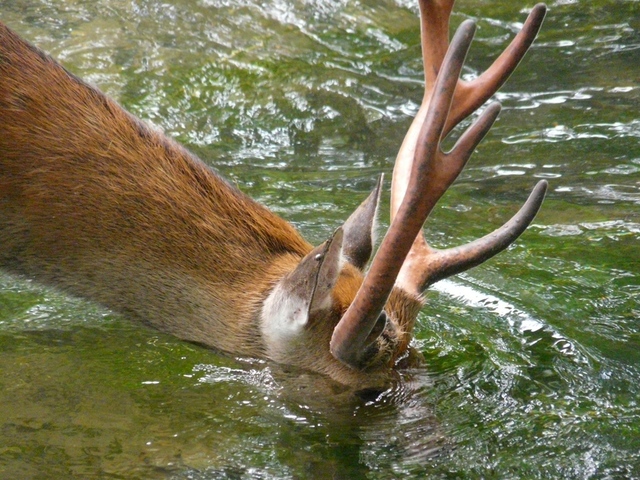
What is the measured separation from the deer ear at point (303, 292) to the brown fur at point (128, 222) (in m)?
0.12

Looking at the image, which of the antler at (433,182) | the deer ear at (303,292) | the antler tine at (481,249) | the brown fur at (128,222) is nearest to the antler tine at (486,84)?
the antler at (433,182)

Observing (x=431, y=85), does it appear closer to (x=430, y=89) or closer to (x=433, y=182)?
(x=430, y=89)

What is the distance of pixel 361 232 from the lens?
3.90 m

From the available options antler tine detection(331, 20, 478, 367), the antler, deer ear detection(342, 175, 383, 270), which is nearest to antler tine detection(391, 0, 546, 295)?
the antler

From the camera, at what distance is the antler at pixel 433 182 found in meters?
2.97

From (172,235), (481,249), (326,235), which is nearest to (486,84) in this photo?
(481,249)

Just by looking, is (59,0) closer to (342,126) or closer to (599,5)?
(342,126)

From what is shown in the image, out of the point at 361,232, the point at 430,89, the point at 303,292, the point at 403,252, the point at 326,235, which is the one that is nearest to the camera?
the point at 403,252

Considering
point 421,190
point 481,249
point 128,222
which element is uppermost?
point 421,190

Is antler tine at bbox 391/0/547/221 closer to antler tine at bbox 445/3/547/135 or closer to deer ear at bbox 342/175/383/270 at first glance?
antler tine at bbox 445/3/547/135

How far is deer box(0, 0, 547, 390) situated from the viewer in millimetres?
3707

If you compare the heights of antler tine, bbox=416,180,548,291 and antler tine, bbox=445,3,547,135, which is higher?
antler tine, bbox=445,3,547,135

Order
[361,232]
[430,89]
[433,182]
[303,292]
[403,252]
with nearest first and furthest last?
[433,182] → [403,252] → [303,292] → [361,232] → [430,89]

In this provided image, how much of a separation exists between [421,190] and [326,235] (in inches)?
98.4
